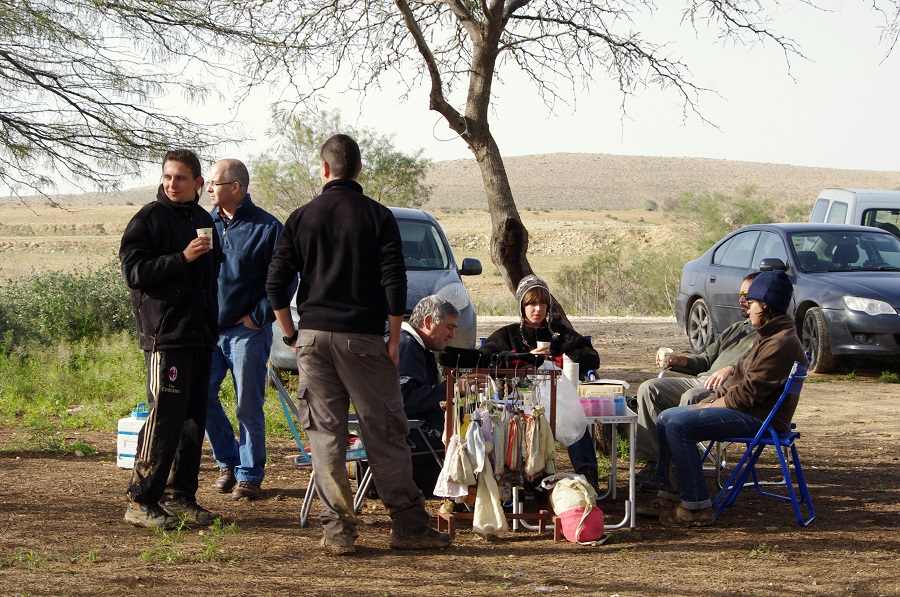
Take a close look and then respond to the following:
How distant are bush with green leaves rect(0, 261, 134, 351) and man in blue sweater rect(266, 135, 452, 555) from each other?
307 inches

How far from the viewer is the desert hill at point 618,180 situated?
81.0 m

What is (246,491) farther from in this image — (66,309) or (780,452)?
(66,309)

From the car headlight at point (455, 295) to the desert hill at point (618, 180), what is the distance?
67657 mm

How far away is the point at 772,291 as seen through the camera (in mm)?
5676

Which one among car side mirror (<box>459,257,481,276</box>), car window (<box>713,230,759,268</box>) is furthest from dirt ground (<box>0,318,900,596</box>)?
car window (<box>713,230,759,268</box>)

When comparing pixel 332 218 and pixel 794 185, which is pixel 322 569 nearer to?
pixel 332 218

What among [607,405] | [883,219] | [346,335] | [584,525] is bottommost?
[584,525]

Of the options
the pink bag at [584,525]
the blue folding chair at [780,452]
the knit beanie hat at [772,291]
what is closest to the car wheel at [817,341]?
the blue folding chair at [780,452]

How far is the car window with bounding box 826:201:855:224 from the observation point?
14.7m

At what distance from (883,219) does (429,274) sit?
772 centimetres

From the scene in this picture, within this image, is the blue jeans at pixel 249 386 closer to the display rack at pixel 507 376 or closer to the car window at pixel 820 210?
the display rack at pixel 507 376

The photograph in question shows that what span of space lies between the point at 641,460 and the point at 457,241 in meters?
45.3

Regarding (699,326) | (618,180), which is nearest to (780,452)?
(699,326)

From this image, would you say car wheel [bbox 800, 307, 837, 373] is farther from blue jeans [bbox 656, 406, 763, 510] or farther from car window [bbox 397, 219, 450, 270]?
blue jeans [bbox 656, 406, 763, 510]
